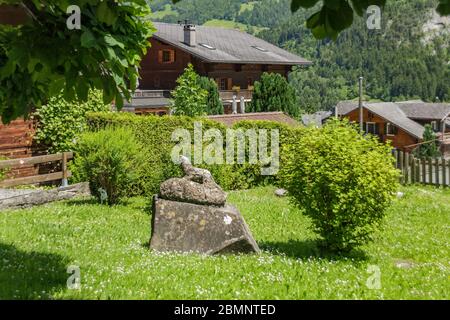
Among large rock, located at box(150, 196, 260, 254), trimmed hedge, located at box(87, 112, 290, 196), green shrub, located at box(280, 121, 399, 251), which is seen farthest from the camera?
trimmed hedge, located at box(87, 112, 290, 196)

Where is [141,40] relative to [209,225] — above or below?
above

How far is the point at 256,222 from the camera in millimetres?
14500

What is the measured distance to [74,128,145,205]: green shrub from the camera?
52.6 ft

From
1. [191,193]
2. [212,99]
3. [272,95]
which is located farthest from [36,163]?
[272,95]

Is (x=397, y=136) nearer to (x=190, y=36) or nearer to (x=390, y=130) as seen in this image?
(x=390, y=130)

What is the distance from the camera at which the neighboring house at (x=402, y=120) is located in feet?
255

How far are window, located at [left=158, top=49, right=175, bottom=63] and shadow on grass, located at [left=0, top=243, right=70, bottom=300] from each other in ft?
138

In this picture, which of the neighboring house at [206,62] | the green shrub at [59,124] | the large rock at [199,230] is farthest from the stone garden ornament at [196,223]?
the neighboring house at [206,62]

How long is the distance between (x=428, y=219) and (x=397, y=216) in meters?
0.91

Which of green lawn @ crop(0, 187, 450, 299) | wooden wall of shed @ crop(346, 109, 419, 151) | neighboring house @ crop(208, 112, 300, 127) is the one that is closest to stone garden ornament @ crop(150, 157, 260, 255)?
green lawn @ crop(0, 187, 450, 299)

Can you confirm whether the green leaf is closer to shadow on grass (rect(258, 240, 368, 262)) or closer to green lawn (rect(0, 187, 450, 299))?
green lawn (rect(0, 187, 450, 299))

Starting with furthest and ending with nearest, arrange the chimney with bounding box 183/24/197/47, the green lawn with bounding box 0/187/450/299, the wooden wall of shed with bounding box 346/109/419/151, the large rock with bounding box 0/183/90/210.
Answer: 1. the wooden wall of shed with bounding box 346/109/419/151
2. the chimney with bounding box 183/24/197/47
3. the large rock with bounding box 0/183/90/210
4. the green lawn with bounding box 0/187/450/299
